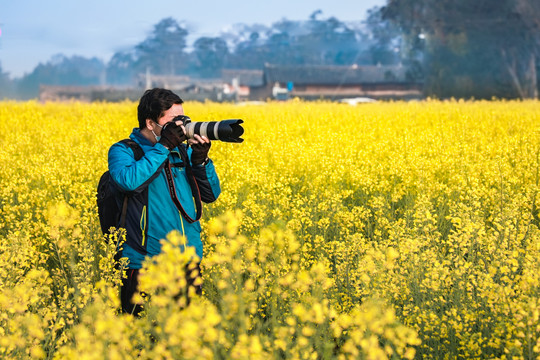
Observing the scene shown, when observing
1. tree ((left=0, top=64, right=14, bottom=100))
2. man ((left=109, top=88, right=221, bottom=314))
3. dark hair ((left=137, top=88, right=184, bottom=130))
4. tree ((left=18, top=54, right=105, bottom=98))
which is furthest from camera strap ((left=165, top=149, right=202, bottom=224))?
tree ((left=0, top=64, right=14, bottom=100))

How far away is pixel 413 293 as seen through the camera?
349cm

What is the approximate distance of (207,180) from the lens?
3445 millimetres

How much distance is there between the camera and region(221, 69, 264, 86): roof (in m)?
70.1

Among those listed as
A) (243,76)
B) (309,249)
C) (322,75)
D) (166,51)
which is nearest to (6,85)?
(166,51)

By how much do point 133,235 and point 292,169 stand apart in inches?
165

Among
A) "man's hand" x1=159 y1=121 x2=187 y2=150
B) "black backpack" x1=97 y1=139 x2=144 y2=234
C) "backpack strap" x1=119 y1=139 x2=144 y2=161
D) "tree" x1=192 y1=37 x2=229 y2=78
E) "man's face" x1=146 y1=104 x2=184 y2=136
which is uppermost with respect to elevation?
"tree" x1=192 y1=37 x2=229 y2=78

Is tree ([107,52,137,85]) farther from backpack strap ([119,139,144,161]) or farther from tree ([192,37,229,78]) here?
backpack strap ([119,139,144,161])

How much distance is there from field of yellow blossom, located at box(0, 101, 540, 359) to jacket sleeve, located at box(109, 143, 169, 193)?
0.30 metres

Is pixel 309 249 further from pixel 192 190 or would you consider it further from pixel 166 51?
pixel 166 51

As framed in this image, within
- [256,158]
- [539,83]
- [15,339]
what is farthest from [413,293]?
[539,83]

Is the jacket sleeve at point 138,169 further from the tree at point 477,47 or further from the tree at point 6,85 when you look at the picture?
the tree at point 6,85

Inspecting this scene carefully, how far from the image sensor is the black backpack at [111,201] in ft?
10.8

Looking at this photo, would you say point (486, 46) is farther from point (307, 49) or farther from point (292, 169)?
point (307, 49)

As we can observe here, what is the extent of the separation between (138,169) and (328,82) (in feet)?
174
